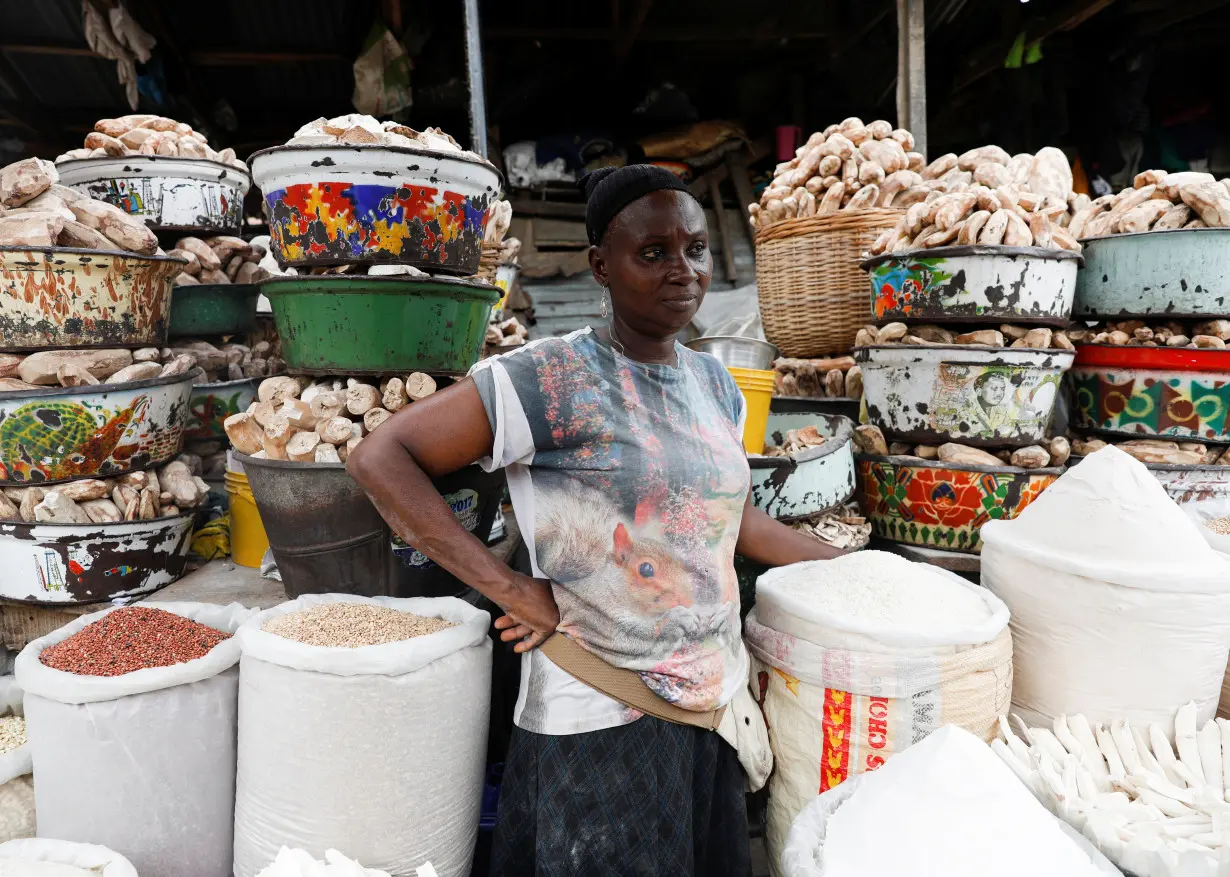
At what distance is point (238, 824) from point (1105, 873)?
143 centimetres

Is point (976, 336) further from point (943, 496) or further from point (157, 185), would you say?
point (157, 185)

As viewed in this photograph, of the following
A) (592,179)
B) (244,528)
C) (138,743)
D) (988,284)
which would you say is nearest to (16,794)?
(138,743)

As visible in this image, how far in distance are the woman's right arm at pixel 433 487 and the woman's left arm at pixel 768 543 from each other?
1.79 ft

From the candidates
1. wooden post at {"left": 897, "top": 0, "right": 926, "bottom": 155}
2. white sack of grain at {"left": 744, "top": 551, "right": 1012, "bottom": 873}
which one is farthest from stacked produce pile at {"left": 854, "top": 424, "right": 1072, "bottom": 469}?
wooden post at {"left": 897, "top": 0, "right": 926, "bottom": 155}

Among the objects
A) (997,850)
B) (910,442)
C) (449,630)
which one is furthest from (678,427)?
(910,442)

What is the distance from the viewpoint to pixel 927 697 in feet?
4.44

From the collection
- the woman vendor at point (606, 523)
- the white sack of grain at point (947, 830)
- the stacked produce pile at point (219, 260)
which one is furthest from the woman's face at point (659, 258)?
the stacked produce pile at point (219, 260)

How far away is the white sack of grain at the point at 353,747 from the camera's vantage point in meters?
1.29

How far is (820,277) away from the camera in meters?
2.84

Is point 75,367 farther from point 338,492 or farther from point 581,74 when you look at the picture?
point 581,74

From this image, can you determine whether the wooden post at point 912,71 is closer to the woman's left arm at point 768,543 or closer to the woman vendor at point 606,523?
the woman's left arm at point 768,543

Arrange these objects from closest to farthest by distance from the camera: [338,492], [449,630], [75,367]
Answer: [449,630] → [338,492] → [75,367]

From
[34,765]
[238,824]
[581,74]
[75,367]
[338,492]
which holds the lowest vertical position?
[238,824]

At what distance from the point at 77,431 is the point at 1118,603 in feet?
7.97
